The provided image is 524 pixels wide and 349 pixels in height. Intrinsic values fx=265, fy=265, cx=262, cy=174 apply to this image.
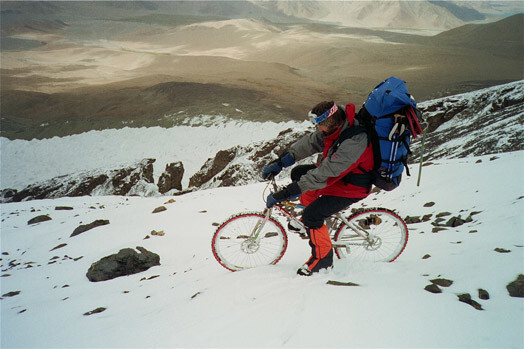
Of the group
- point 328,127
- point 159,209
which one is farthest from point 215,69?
point 328,127

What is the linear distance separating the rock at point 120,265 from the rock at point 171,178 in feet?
52.9

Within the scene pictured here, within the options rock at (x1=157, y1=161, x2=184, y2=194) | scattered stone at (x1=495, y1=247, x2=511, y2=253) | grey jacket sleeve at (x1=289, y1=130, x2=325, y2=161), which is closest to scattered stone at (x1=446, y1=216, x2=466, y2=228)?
scattered stone at (x1=495, y1=247, x2=511, y2=253)

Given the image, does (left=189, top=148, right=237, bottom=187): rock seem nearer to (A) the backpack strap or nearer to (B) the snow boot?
(B) the snow boot

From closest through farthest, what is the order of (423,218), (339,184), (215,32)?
(339,184)
(423,218)
(215,32)

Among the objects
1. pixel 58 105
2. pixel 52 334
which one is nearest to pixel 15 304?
pixel 52 334

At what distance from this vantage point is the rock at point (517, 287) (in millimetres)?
2152

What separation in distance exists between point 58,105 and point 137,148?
15.9 meters

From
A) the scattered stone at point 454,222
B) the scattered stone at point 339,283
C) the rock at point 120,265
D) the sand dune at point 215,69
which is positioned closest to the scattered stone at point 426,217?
the scattered stone at point 454,222

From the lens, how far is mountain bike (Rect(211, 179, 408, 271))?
3.14 m

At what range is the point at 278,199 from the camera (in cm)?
269

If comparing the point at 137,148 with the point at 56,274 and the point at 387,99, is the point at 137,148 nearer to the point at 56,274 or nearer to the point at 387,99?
the point at 56,274

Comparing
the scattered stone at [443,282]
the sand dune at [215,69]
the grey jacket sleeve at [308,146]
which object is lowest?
the scattered stone at [443,282]

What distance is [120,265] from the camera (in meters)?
4.46

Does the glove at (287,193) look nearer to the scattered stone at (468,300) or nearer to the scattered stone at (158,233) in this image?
the scattered stone at (468,300)
